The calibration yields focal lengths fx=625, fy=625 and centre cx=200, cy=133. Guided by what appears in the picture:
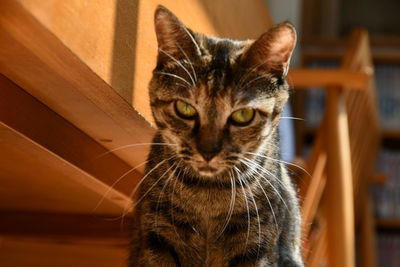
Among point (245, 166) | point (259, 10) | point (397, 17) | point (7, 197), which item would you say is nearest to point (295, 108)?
point (397, 17)

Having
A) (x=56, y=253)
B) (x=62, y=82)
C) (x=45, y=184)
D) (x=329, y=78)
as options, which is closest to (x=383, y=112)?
(x=329, y=78)

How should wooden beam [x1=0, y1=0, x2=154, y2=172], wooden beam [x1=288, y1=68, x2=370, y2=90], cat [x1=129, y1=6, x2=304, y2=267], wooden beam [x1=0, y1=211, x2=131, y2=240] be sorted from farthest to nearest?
wooden beam [x1=288, y1=68, x2=370, y2=90] → wooden beam [x1=0, y1=211, x2=131, y2=240] → cat [x1=129, y1=6, x2=304, y2=267] → wooden beam [x1=0, y1=0, x2=154, y2=172]

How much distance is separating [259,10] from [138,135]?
0.85 meters

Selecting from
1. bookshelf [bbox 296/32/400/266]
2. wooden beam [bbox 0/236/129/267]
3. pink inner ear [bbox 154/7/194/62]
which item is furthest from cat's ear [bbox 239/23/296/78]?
bookshelf [bbox 296/32/400/266]

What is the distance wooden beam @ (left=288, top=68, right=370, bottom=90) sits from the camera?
78.4 inches

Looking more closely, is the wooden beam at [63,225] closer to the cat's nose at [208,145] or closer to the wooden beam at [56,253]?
the wooden beam at [56,253]

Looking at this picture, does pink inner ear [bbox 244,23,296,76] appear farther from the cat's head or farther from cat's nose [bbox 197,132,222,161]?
cat's nose [bbox 197,132,222,161]

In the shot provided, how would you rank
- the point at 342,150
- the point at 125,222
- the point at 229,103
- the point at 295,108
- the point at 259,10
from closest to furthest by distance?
1. the point at 229,103
2. the point at 125,222
3. the point at 259,10
4. the point at 342,150
5. the point at 295,108

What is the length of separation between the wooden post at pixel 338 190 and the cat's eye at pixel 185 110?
3.33 ft

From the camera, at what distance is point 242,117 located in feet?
3.36

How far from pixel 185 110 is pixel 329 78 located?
1.11 metres

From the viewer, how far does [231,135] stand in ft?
3.31

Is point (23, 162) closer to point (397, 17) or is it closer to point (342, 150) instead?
point (342, 150)

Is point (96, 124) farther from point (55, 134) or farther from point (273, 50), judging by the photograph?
point (273, 50)
